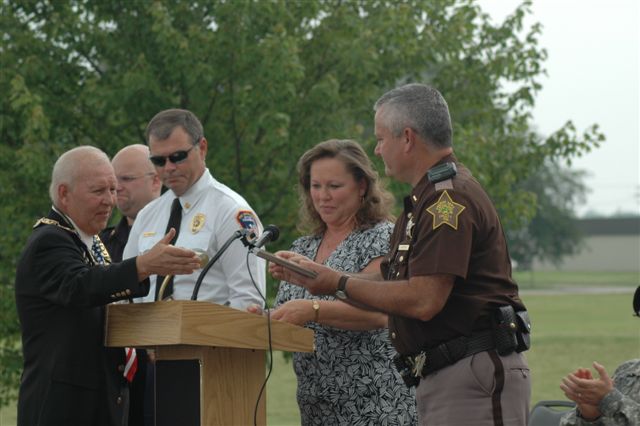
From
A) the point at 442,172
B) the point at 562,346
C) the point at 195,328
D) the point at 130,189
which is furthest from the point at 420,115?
the point at 562,346

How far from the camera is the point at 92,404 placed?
16.9ft

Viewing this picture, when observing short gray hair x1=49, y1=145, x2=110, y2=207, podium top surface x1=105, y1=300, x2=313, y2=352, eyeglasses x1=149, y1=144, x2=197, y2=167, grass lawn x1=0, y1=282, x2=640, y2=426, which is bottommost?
grass lawn x1=0, y1=282, x2=640, y2=426

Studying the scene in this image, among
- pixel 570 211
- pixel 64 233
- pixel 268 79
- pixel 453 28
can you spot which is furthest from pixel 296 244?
pixel 570 211

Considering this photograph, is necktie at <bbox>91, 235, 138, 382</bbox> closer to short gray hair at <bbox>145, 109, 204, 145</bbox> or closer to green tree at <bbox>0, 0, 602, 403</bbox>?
short gray hair at <bbox>145, 109, 204, 145</bbox>

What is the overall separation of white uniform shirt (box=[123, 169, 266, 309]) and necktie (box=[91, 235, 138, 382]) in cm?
42

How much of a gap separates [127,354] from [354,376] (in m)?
1.14

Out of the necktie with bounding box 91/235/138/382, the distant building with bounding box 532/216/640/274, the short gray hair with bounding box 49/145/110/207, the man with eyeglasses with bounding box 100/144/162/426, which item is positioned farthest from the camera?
the distant building with bounding box 532/216/640/274

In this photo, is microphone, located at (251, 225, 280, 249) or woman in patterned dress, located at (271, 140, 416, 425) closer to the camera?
microphone, located at (251, 225, 280, 249)

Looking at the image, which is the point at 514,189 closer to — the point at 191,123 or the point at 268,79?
the point at 268,79

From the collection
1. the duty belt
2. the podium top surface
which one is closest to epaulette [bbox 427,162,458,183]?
the duty belt

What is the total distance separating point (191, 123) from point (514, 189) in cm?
1049

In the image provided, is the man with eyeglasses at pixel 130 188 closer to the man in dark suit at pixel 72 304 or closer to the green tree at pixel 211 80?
the man in dark suit at pixel 72 304

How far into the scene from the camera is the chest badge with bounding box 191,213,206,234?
231 inches

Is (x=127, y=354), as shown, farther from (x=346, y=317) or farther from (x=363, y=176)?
(x=363, y=176)
